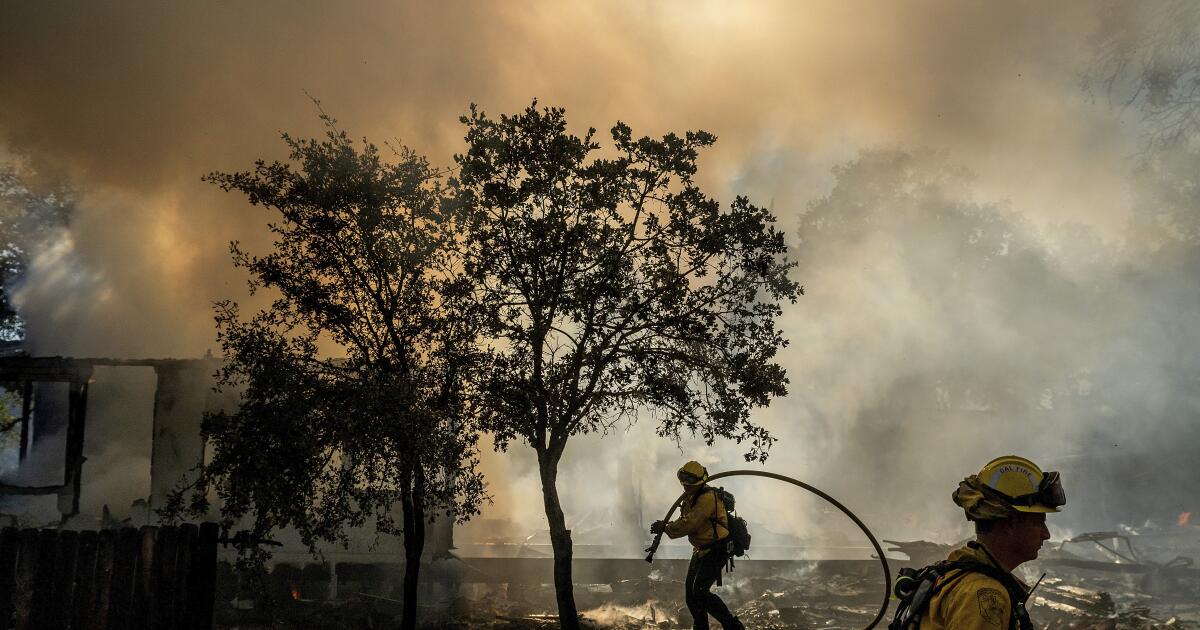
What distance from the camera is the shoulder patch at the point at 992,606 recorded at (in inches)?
102

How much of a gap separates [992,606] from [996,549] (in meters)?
0.35

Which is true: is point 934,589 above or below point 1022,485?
below

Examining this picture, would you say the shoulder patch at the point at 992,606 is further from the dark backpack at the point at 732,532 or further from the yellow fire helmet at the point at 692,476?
the dark backpack at the point at 732,532

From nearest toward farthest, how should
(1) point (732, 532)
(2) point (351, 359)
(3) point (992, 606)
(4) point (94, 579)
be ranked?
(3) point (992, 606) < (4) point (94, 579) < (1) point (732, 532) < (2) point (351, 359)

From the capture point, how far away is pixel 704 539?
9484mm

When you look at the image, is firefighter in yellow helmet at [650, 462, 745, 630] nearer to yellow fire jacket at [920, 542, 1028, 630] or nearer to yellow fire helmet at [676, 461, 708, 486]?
yellow fire helmet at [676, 461, 708, 486]

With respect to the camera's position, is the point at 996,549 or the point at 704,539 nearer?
the point at 996,549

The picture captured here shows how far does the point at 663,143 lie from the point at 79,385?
16.6m

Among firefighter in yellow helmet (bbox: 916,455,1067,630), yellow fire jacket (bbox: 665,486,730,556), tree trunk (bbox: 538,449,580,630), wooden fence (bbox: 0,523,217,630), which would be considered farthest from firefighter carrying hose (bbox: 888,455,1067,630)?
tree trunk (bbox: 538,449,580,630)

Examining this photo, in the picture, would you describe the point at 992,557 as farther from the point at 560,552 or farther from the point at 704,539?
the point at 560,552

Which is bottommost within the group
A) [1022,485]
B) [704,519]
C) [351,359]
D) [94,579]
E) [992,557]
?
[94,579]

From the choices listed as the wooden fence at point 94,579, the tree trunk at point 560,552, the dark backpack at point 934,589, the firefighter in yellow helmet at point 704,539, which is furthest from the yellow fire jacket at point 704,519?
the dark backpack at point 934,589

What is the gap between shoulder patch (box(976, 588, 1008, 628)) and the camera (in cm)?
259

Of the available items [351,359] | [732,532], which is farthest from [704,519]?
[351,359]
